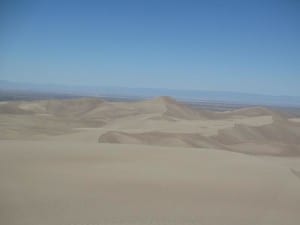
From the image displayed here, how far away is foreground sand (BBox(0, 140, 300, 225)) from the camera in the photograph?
9.39 feet

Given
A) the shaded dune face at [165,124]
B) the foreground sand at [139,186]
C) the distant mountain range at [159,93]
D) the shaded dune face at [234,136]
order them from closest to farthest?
the foreground sand at [139,186] < the distant mountain range at [159,93] < the shaded dune face at [165,124] < the shaded dune face at [234,136]

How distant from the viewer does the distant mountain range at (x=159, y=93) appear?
12.0ft

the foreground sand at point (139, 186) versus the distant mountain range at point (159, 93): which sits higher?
the distant mountain range at point (159, 93)

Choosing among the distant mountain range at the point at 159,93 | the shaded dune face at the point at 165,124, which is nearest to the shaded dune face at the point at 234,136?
the shaded dune face at the point at 165,124

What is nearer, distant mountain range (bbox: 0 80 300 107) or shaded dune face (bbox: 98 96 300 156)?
distant mountain range (bbox: 0 80 300 107)

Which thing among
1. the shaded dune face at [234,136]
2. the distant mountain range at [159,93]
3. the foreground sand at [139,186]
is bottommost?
the foreground sand at [139,186]

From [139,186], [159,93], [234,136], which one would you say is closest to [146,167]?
[139,186]

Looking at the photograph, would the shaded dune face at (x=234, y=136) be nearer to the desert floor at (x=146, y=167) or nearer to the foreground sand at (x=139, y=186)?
the desert floor at (x=146, y=167)

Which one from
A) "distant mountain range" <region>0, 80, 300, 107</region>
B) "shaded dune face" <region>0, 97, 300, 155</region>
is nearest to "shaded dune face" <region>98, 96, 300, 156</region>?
"shaded dune face" <region>0, 97, 300, 155</region>

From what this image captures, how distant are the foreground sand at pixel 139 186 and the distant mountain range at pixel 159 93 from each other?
552 millimetres

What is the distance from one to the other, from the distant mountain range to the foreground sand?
0.55m

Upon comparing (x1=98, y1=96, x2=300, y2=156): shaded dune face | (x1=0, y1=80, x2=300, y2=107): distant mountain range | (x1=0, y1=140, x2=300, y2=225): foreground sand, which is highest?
(x1=0, y1=80, x2=300, y2=107): distant mountain range

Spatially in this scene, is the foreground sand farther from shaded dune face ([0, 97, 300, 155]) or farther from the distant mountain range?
the distant mountain range

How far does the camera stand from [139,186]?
3166 millimetres
